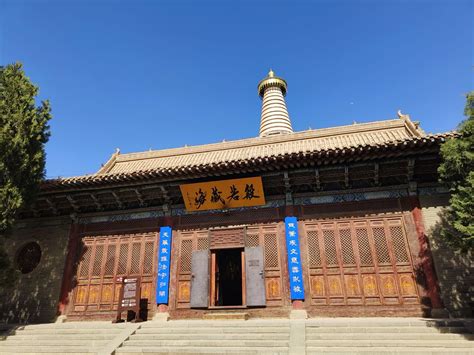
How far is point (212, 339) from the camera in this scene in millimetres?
7113

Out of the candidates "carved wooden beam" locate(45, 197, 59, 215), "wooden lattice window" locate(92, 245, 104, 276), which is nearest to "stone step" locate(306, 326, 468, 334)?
"wooden lattice window" locate(92, 245, 104, 276)

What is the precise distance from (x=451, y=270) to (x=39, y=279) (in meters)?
11.4

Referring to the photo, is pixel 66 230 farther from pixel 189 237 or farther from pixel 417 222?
pixel 417 222

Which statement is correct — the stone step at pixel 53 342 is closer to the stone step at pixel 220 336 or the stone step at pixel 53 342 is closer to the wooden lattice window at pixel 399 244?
the stone step at pixel 220 336

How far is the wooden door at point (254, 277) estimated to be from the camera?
28.9 feet

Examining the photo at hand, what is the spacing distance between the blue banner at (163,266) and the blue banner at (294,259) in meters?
3.41

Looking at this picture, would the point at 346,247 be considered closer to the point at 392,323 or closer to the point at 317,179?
the point at 317,179

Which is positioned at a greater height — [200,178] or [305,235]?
[200,178]

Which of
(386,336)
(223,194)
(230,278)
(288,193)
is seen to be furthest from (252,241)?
(230,278)

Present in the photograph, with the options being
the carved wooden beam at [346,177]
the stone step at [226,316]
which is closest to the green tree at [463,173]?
the carved wooden beam at [346,177]

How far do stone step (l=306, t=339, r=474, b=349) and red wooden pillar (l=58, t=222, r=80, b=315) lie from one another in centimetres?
739

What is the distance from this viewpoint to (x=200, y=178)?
9.84 m

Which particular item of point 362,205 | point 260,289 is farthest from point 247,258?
point 362,205

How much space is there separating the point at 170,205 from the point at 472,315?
809 cm
